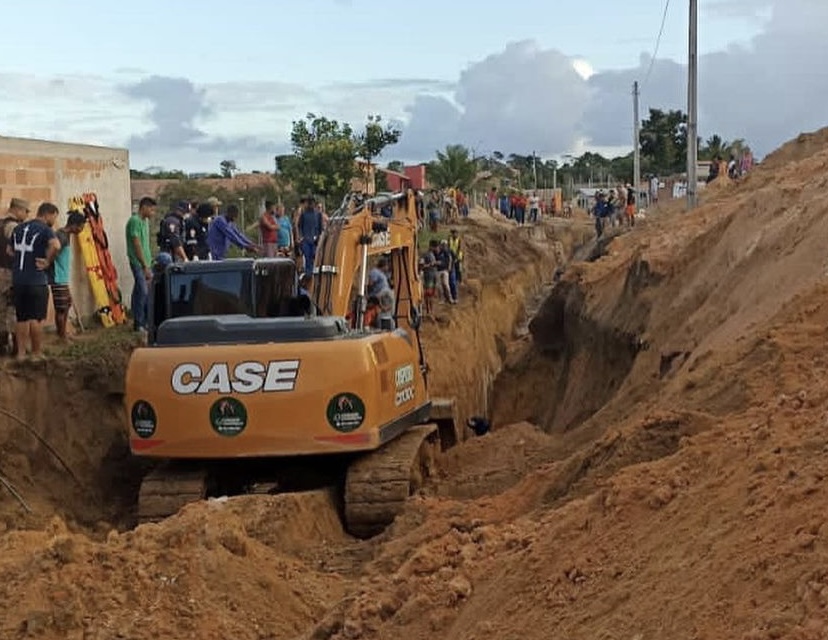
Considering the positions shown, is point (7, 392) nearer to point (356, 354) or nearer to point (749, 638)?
point (356, 354)

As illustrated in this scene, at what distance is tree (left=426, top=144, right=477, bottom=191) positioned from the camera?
167 ft

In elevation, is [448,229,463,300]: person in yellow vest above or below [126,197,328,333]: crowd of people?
below

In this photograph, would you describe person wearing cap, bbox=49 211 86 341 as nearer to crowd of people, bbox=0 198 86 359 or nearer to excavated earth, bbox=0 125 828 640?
crowd of people, bbox=0 198 86 359

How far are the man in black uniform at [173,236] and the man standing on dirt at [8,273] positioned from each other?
155cm

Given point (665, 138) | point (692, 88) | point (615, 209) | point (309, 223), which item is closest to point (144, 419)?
point (309, 223)

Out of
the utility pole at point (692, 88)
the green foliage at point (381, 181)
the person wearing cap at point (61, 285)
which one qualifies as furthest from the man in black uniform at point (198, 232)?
the green foliage at point (381, 181)

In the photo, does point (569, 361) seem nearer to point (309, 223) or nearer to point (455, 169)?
point (309, 223)

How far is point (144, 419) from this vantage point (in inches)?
352

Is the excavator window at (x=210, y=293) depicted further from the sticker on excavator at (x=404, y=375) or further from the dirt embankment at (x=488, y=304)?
the dirt embankment at (x=488, y=304)

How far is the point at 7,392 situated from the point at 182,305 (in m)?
2.52

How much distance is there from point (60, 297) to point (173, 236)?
1403mm

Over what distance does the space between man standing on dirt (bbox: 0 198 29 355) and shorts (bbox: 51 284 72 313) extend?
450 millimetres

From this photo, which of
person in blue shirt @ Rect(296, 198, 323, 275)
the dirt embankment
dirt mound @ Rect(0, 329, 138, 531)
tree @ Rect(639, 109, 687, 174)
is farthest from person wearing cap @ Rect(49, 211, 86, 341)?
tree @ Rect(639, 109, 687, 174)

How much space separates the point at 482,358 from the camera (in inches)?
920
